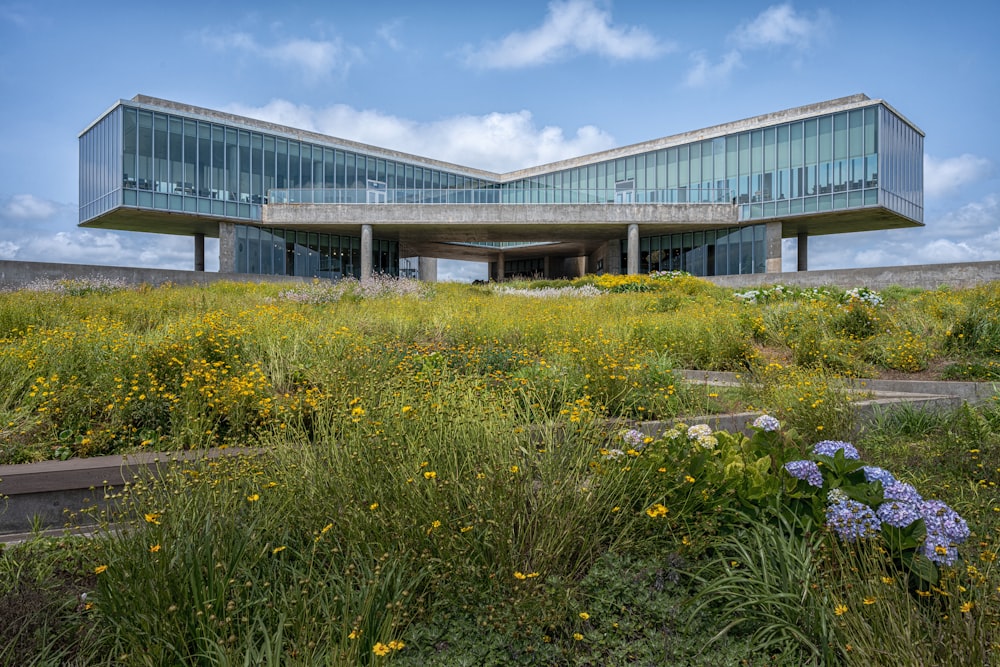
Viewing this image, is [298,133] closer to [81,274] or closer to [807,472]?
[81,274]

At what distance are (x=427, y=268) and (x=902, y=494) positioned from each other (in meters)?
55.3

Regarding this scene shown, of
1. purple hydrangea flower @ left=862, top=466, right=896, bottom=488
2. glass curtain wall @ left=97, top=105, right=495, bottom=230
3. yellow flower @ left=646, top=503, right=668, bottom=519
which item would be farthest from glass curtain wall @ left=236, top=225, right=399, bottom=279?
purple hydrangea flower @ left=862, top=466, right=896, bottom=488

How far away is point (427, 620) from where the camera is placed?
8.56ft

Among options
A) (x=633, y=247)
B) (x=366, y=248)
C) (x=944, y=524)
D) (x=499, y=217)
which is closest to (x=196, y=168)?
(x=366, y=248)

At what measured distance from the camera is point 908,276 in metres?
21.4

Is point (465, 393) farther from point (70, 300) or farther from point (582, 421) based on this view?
point (70, 300)

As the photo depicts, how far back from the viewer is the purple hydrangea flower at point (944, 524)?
2.48 m

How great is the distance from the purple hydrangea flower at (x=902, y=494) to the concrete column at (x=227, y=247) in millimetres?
38411

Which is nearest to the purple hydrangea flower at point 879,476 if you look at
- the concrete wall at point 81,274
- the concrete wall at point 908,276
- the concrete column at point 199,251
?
the concrete wall at point 81,274

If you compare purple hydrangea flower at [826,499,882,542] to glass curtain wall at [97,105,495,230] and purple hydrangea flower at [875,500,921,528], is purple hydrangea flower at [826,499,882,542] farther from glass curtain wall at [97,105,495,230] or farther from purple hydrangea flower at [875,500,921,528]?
glass curtain wall at [97,105,495,230]

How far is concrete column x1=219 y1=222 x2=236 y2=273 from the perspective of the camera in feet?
118

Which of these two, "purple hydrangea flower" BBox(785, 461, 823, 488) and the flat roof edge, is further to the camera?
the flat roof edge

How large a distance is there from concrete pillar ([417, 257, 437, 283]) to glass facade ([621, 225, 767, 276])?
21392 millimetres

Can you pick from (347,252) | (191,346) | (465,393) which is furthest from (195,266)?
(465,393)
